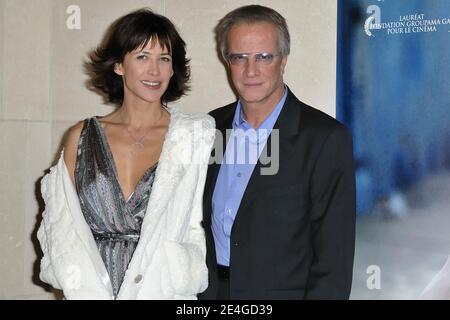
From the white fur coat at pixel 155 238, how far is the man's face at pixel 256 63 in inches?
11.1

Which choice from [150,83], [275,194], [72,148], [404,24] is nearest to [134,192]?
[72,148]

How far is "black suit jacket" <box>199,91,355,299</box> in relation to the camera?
2.36 metres

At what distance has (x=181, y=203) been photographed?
99.8 inches

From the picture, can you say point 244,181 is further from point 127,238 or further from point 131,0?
point 131,0

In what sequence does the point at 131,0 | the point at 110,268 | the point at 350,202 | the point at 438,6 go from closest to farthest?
the point at 350,202 → the point at 110,268 → the point at 438,6 → the point at 131,0

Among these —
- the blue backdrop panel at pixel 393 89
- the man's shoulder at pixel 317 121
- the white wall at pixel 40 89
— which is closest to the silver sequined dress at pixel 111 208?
A: the man's shoulder at pixel 317 121

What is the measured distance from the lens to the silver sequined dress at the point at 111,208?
99.3 inches

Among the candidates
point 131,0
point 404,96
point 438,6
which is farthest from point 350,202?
point 131,0

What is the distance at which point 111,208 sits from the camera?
2531mm

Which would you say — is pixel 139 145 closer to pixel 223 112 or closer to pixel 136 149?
pixel 136 149

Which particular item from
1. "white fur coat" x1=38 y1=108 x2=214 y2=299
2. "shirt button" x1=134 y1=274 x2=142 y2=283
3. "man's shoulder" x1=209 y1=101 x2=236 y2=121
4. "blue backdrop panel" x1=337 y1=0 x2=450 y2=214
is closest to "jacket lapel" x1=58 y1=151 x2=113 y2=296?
"white fur coat" x1=38 y1=108 x2=214 y2=299

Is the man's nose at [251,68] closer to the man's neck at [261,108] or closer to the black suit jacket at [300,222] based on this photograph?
the man's neck at [261,108]

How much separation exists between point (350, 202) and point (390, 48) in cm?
85

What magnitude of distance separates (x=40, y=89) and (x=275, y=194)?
1.58m
